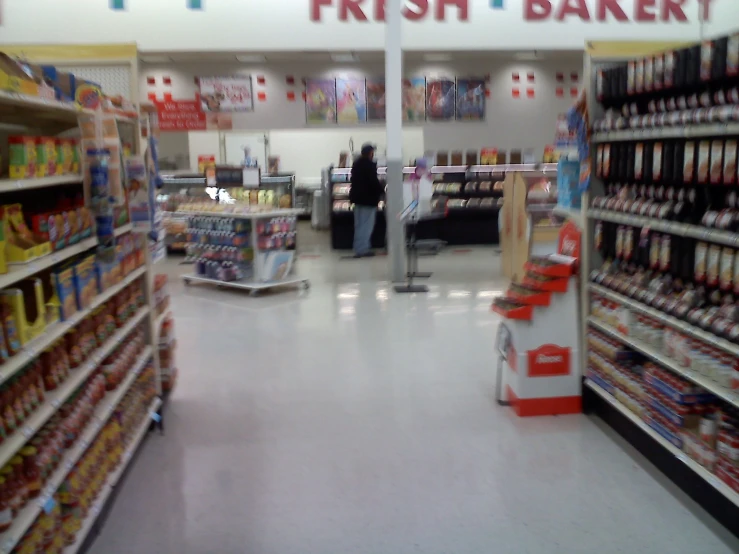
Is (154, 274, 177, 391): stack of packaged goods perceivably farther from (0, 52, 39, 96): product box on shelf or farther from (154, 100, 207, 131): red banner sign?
(154, 100, 207, 131): red banner sign

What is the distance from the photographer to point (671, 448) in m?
3.32

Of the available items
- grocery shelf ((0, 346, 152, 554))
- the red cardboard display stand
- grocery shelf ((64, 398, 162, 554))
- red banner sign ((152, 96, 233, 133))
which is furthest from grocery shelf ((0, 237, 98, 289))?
red banner sign ((152, 96, 233, 133))

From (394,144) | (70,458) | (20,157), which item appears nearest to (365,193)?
(394,144)

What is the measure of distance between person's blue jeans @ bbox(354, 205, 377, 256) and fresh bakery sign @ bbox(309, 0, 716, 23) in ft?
8.66

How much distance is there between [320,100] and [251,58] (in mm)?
1258

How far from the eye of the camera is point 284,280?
27.0ft

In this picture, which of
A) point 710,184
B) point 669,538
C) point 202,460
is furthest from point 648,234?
point 202,460

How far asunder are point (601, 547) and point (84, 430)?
215 centimetres

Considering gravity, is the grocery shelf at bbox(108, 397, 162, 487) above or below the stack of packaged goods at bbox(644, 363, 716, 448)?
below

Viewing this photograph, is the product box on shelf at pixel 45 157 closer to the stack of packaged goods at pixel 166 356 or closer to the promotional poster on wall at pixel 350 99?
the stack of packaged goods at pixel 166 356

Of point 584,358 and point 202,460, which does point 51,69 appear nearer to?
point 202,460

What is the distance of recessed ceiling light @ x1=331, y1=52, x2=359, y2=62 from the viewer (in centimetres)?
1041

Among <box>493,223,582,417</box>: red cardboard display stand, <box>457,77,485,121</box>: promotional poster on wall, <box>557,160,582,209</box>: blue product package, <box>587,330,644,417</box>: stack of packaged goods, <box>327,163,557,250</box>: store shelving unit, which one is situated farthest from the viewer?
<box>327,163,557,250</box>: store shelving unit

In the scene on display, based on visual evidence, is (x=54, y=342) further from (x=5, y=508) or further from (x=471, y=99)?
(x=471, y=99)
